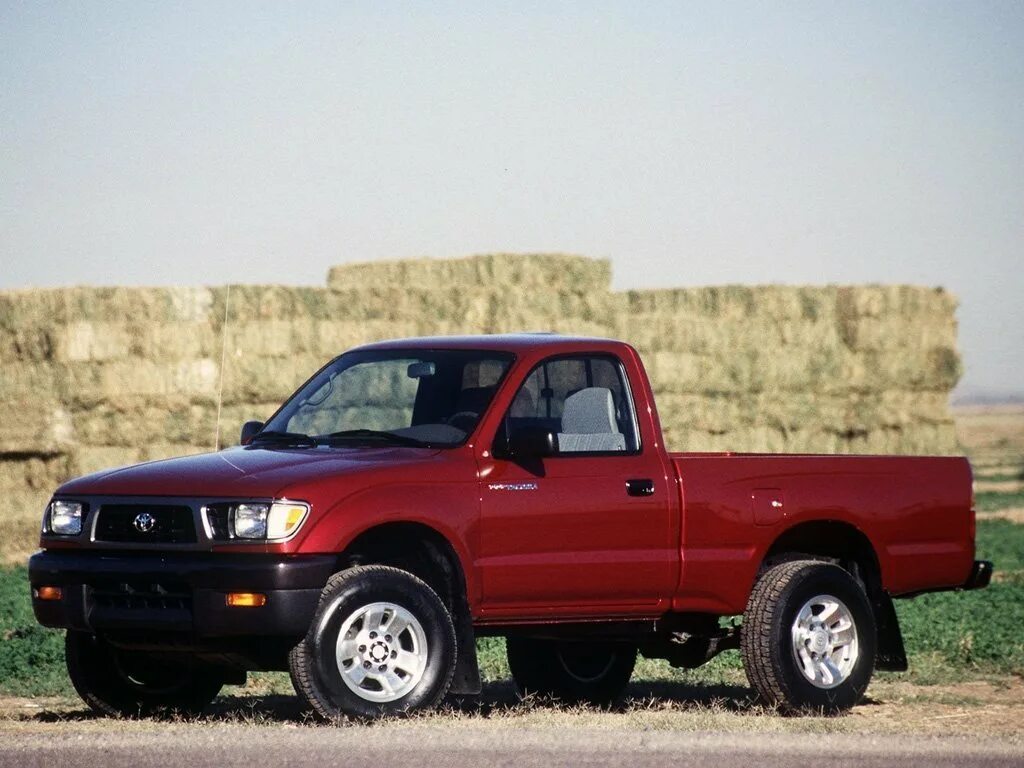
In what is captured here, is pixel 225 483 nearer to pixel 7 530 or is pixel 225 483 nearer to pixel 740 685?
pixel 740 685

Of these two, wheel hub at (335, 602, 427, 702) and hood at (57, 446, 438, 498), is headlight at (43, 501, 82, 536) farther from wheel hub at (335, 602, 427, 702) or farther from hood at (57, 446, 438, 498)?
wheel hub at (335, 602, 427, 702)

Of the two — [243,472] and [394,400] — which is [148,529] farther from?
[394,400]

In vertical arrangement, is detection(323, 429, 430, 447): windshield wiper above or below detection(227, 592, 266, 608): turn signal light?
above

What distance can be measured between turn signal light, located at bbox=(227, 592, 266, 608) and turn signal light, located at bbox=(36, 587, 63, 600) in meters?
1.14

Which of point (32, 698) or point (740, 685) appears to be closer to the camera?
point (32, 698)

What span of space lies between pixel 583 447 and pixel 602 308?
58.1ft

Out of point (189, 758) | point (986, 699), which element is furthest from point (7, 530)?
point (189, 758)

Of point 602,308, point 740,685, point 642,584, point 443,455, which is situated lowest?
point 740,685

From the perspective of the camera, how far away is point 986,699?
13500 millimetres

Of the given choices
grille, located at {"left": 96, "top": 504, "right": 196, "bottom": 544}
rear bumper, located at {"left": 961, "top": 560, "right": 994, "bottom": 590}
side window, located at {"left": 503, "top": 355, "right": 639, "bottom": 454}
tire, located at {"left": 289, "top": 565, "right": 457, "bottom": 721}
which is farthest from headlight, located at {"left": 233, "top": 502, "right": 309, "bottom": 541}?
rear bumper, located at {"left": 961, "top": 560, "right": 994, "bottom": 590}

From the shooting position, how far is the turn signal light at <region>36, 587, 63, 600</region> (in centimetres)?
1052

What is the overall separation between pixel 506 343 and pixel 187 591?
248 centimetres

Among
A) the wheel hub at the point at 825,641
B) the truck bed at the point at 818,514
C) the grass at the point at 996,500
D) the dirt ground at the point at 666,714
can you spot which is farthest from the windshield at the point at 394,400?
the grass at the point at 996,500

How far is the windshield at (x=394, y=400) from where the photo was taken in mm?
11039
